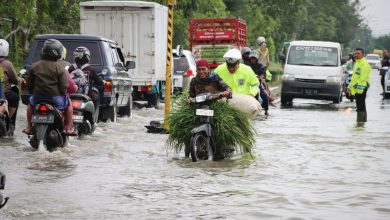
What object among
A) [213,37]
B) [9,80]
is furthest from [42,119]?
[213,37]

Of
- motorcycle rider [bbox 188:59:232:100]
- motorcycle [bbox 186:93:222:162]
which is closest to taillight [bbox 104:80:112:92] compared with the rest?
motorcycle rider [bbox 188:59:232:100]

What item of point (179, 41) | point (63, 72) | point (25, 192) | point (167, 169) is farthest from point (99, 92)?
point (179, 41)

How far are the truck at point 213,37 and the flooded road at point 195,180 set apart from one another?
59.0 feet

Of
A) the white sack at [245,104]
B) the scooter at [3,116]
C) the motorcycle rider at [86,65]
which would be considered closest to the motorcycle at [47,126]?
the scooter at [3,116]

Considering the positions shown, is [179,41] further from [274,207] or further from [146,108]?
[274,207]

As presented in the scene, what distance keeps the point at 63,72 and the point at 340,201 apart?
5228 millimetres

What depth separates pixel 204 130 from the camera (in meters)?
12.7

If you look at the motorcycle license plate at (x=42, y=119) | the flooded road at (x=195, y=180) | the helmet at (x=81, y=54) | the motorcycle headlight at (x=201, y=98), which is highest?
the helmet at (x=81, y=54)

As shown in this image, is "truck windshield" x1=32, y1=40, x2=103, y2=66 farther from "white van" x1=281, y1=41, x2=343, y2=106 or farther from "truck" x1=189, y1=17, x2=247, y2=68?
"truck" x1=189, y1=17, x2=247, y2=68

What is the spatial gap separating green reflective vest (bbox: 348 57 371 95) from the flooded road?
9.97ft

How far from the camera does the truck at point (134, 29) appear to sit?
2448 centimetres

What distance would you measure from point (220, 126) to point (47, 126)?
2.46m

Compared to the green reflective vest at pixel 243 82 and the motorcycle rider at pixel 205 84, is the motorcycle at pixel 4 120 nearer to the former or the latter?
the motorcycle rider at pixel 205 84

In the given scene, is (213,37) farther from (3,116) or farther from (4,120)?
(3,116)
